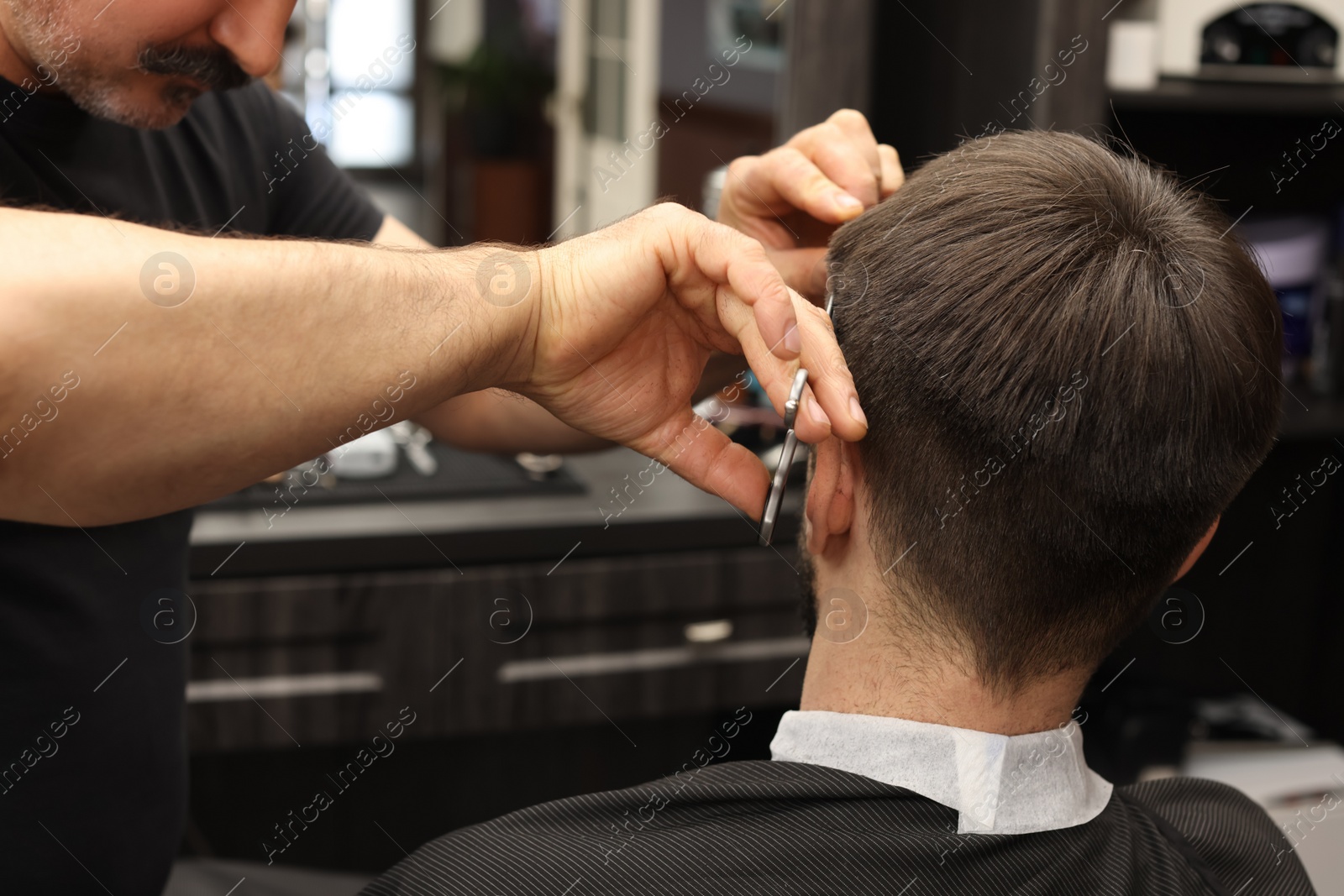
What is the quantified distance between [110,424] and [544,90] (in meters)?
1.96

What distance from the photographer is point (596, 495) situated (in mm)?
2326

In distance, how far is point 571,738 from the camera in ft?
8.84

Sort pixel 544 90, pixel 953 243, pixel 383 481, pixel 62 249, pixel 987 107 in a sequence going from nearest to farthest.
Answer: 1. pixel 62 249
2. pixel 953 243
3. pixel 383 481
4. pixel 987 107
5. pixel 544 90

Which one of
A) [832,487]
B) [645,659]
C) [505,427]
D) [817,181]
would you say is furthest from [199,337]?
[645,659]

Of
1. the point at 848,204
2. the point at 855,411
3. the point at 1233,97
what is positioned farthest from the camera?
the point at 1233,97

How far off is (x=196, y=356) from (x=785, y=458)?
0.46 meters

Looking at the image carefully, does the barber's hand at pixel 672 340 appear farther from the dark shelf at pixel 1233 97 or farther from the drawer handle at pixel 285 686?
the dark shelf at pixel 1233 97

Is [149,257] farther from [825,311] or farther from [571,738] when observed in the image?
[571,738]

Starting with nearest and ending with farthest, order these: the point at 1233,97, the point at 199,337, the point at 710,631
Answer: the point at 199,337
the point at 710,631
the point at 1233,97

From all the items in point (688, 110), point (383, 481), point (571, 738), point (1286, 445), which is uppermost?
point (688, 110)

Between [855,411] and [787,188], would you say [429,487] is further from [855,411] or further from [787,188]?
[855,411]

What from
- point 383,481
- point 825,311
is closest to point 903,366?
point 825,311

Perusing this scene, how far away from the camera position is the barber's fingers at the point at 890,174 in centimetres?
128

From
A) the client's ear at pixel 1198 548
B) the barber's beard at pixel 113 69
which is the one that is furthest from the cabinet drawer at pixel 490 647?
the client's ear at pixel 1198 548
